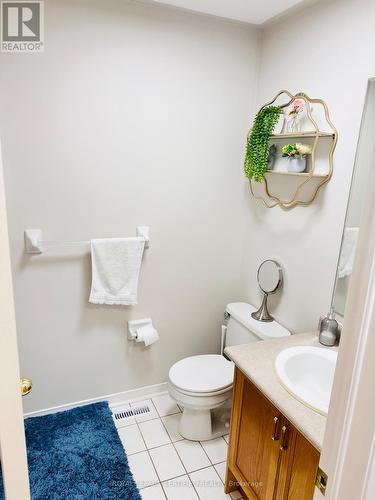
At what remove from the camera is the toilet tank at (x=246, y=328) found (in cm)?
194

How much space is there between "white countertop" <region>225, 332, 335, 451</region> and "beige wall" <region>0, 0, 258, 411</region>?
0.84m

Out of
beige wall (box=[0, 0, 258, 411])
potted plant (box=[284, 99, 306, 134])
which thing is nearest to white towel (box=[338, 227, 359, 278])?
potted plant (box=[284, 99, 306, 134])

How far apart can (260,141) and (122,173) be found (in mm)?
814

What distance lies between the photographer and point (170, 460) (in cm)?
189

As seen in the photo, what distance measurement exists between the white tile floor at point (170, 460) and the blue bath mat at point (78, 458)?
0.25 feet

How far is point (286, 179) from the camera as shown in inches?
77.3

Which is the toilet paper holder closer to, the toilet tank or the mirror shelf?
the toilet tank

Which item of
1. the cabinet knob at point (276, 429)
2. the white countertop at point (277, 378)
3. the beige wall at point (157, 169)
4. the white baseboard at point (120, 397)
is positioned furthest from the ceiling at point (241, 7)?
the white baseboard at point (120, 397)

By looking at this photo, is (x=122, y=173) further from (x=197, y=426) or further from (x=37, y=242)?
(x=197, y=426)

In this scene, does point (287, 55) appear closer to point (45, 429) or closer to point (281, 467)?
point (281, 467)

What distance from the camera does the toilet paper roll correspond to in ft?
7.10

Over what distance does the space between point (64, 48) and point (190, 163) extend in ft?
2.93

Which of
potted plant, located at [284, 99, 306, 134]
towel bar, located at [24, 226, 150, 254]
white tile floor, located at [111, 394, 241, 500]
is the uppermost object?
potted plant, located at [284, 99, 306, 134]

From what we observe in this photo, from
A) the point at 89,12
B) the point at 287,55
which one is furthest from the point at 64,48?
the point at 287,55
